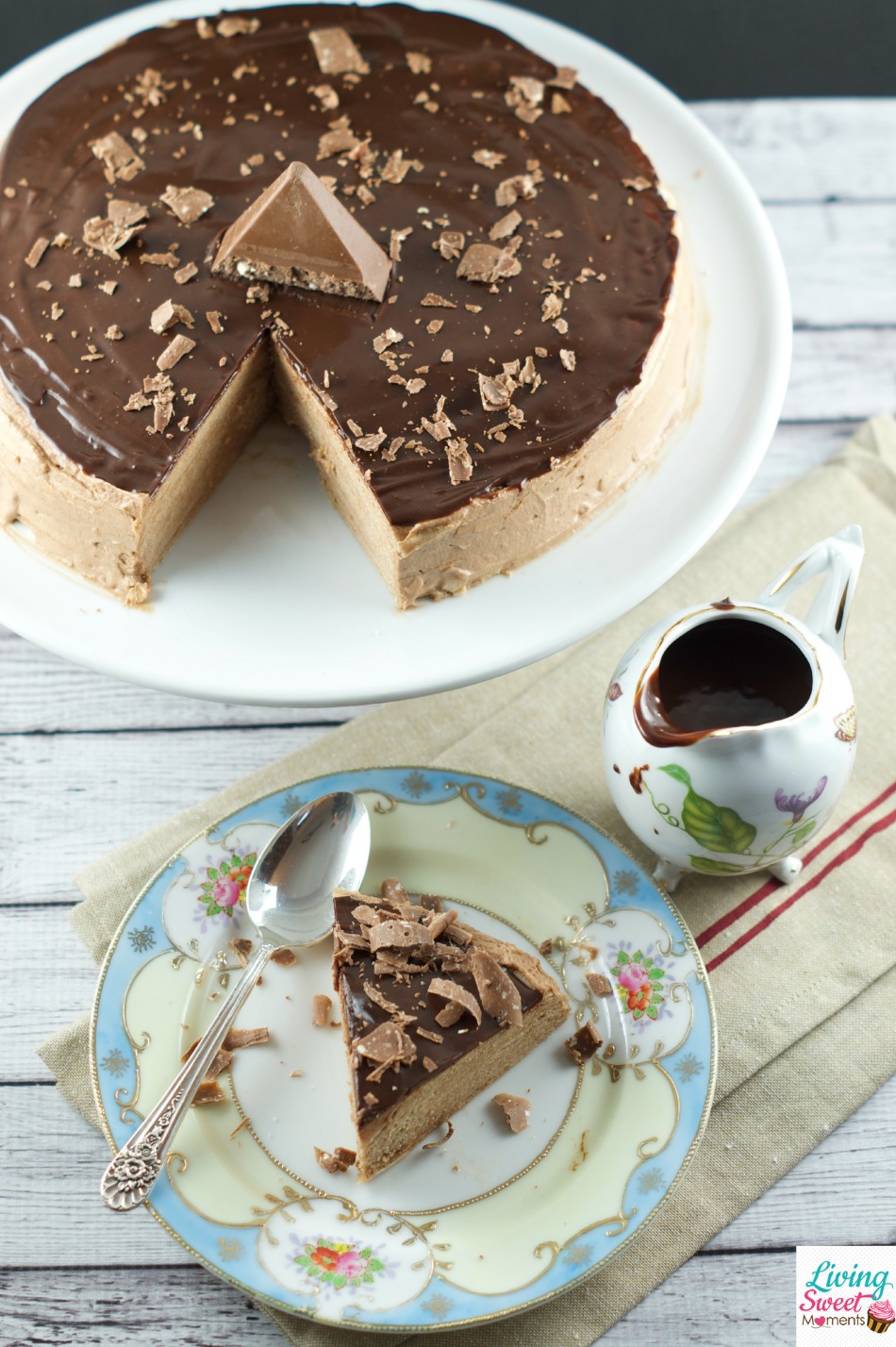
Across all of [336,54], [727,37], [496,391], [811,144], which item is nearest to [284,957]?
[496,391]

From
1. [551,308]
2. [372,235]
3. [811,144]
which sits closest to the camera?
[551,308]

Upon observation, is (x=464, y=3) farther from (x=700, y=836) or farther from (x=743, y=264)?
(x=700, y=836)

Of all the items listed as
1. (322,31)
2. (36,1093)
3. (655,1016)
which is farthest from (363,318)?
(36,1093)

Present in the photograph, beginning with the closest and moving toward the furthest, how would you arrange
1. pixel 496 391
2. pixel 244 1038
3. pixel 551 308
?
pixel 244 1038
pixel 496 391
pixel 551 308

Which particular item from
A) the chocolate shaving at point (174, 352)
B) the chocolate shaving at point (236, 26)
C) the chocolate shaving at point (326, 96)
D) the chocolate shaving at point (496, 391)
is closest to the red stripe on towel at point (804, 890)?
the chocolate shaving at point (496, 391)

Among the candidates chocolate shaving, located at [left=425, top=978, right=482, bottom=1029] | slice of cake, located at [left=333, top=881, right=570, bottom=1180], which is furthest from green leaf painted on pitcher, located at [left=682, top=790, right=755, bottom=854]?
chocolate shaving, located at [left=425, top=978, right=482, bottom=1029]

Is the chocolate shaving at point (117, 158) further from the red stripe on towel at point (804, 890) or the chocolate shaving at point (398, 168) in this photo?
the red stripe on towel at point (804, 890)

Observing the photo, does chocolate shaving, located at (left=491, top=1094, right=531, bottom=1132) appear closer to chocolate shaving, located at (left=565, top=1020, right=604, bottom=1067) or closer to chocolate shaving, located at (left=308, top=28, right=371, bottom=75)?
chocolate shaving, located at (left=565, top=1020, right=604, bottom=1067)

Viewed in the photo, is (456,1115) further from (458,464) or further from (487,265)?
(487,265)
